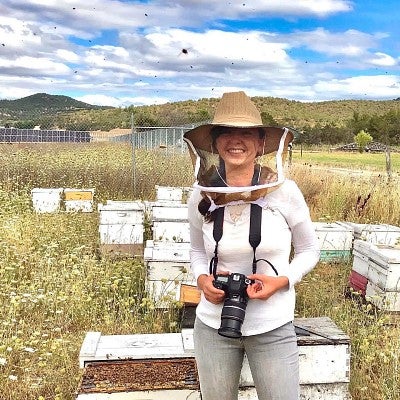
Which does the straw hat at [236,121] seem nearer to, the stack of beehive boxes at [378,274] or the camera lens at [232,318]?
the camera lens at [232,318]

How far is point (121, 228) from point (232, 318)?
4.75 metres

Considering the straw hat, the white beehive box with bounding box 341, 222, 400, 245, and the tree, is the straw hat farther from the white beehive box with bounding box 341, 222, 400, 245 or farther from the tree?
the tree

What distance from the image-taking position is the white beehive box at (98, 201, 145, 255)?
21.7 ft

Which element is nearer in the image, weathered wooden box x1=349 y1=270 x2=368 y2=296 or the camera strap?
the camera strap

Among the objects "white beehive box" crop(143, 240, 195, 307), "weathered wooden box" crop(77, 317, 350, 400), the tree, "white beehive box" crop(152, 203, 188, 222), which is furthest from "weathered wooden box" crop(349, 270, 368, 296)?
the tree

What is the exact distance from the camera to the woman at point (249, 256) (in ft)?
6.72

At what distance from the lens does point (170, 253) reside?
16.0 feet

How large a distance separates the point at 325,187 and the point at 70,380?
24.7ft

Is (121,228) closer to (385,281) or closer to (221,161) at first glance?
(385,281)

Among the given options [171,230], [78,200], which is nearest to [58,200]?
[78,200]

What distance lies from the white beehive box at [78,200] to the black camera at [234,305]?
23.8 ft

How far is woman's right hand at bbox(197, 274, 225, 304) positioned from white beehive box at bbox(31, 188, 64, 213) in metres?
7.26

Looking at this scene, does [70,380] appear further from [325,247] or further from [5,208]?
[5,208]

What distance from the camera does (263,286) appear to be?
6.63 feet
